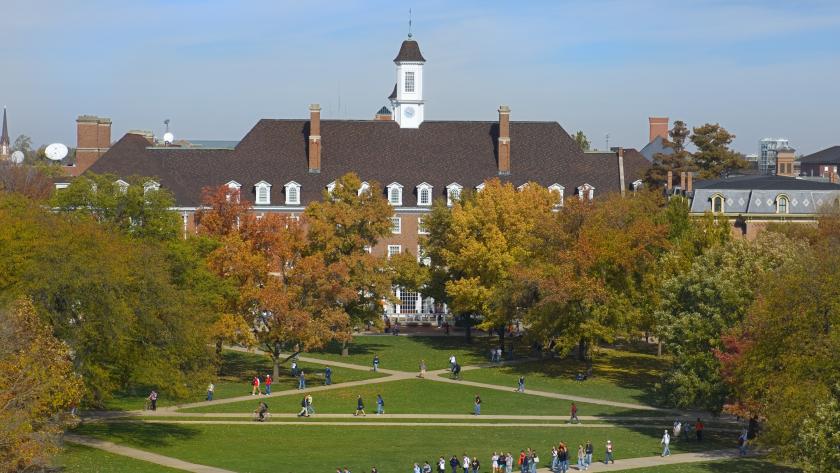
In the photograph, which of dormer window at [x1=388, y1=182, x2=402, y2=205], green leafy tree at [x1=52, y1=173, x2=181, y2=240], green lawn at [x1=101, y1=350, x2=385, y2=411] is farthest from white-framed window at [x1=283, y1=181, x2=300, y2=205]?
green leafy tree at [x1=52, y1=173, x2=181, y2=240]

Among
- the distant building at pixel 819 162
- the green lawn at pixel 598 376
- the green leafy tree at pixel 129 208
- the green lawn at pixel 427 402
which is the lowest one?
the green lawn at pixel 427 402

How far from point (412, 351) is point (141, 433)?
27.6m

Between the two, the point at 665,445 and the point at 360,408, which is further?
the point at 360,408

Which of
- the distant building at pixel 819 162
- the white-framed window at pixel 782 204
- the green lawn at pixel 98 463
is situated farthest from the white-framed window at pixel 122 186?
the distant building at pixel 819 162

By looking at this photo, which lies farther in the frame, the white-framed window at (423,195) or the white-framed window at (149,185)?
the white-framed window at (423,195)

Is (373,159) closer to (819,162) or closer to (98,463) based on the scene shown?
(98,463)

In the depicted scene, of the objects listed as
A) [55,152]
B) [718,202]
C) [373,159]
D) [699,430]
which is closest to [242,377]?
[699,430]

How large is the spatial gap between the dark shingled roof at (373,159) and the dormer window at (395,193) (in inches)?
29.5

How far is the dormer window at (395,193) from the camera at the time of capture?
99.5 metres

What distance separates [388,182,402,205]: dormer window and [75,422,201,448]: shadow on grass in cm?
4589

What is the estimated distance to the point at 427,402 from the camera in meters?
62.5

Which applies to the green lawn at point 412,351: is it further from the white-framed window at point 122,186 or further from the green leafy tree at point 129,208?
the white-framed window at point 122,186

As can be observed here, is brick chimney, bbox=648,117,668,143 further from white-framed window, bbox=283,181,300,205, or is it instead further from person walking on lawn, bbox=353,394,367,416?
person walking on lawn, bbox=353,394,367,416

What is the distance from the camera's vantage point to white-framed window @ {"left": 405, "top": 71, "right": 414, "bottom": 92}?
110375mm
